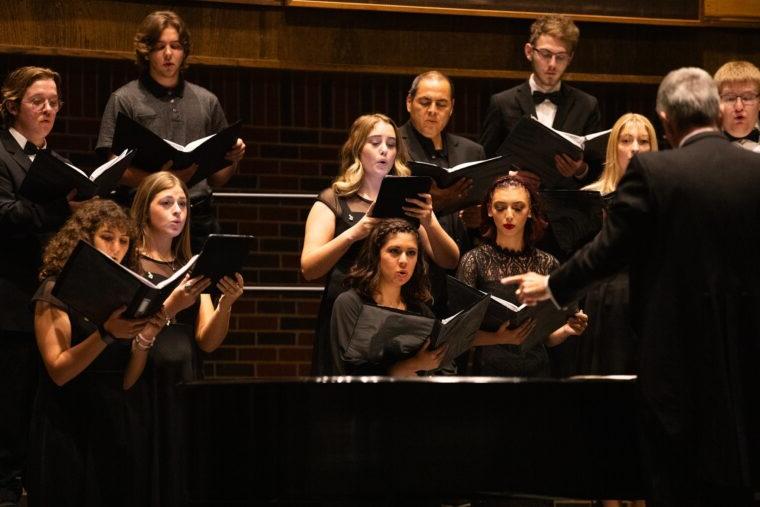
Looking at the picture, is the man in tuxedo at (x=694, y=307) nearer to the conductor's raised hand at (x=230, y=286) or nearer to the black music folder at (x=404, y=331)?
the black music folder at (x=404, y=331)

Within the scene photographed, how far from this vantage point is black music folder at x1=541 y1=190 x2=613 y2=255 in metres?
4.55

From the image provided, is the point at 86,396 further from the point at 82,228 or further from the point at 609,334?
the point at 609,334

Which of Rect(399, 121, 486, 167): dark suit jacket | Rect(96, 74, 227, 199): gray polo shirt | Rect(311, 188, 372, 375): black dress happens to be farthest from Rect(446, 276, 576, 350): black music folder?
Rect(96, 74, 227, 199): gray polo shirt

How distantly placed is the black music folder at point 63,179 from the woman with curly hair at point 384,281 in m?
0.82

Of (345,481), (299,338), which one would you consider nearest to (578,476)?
(345,481)

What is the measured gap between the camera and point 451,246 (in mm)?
Answer: 4539

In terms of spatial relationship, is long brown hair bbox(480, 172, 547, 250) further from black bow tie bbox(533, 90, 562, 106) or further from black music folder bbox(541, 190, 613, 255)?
black bow tie bbox(533, 90, 562, 106)

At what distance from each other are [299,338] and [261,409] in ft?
10.5

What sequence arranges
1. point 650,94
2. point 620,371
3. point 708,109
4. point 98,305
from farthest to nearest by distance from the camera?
point 650,94 → point 620,371 → point 98,305 → point 708,109

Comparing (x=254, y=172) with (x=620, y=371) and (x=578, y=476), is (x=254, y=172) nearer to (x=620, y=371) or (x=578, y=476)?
(x=620, y=371)

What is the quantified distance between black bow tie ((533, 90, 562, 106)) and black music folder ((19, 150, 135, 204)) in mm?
1764

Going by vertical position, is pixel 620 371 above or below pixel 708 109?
below

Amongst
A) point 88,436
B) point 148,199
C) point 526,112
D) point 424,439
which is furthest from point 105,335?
point 526,112

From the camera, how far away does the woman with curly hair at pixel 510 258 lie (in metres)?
4.41
